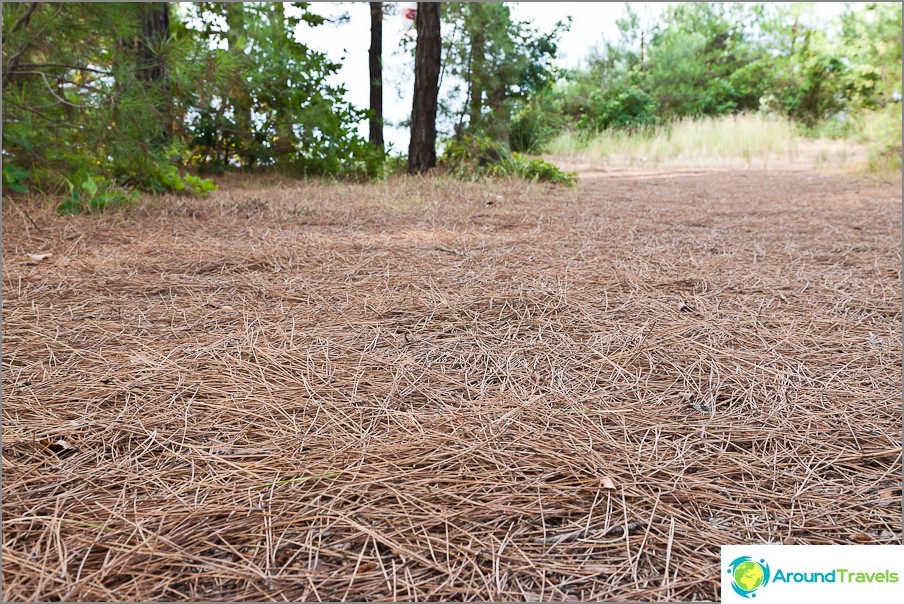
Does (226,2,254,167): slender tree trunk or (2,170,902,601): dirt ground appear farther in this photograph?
(226,2,254,167): slender tree trunk

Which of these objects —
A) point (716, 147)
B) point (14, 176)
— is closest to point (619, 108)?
point (716, 147)

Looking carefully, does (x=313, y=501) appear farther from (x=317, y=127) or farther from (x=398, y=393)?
(x=317, y=127)

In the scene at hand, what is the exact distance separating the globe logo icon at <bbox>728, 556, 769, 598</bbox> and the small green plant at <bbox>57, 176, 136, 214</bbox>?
12.4 feet

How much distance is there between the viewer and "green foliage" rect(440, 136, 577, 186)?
20.0 ft

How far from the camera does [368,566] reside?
891mm

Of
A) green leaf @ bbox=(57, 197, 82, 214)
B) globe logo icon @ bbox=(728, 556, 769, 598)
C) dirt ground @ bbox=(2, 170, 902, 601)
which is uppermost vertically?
green leaf @ bbox=(57, 197, 82, 214)

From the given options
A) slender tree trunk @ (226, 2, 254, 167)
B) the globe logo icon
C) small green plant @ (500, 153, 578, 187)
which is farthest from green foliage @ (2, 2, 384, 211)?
the globe logo icon

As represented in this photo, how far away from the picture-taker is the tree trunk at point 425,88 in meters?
6.63

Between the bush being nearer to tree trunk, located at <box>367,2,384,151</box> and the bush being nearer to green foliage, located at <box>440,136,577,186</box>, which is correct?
tree trunk, located at <box>367,2,384,151</box>

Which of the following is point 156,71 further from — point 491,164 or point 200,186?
point 491,164

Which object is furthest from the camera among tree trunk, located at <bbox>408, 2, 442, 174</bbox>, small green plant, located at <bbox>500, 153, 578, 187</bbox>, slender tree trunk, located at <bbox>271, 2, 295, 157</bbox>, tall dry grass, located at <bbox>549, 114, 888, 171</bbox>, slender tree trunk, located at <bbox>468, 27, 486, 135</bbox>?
tall dry grass, located at <bbox>549, 114, 888, 171</bbox>

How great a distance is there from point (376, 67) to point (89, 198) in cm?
587

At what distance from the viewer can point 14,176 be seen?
3.47 metres

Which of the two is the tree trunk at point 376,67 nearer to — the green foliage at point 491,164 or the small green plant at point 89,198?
the green foliage at point 491,164
